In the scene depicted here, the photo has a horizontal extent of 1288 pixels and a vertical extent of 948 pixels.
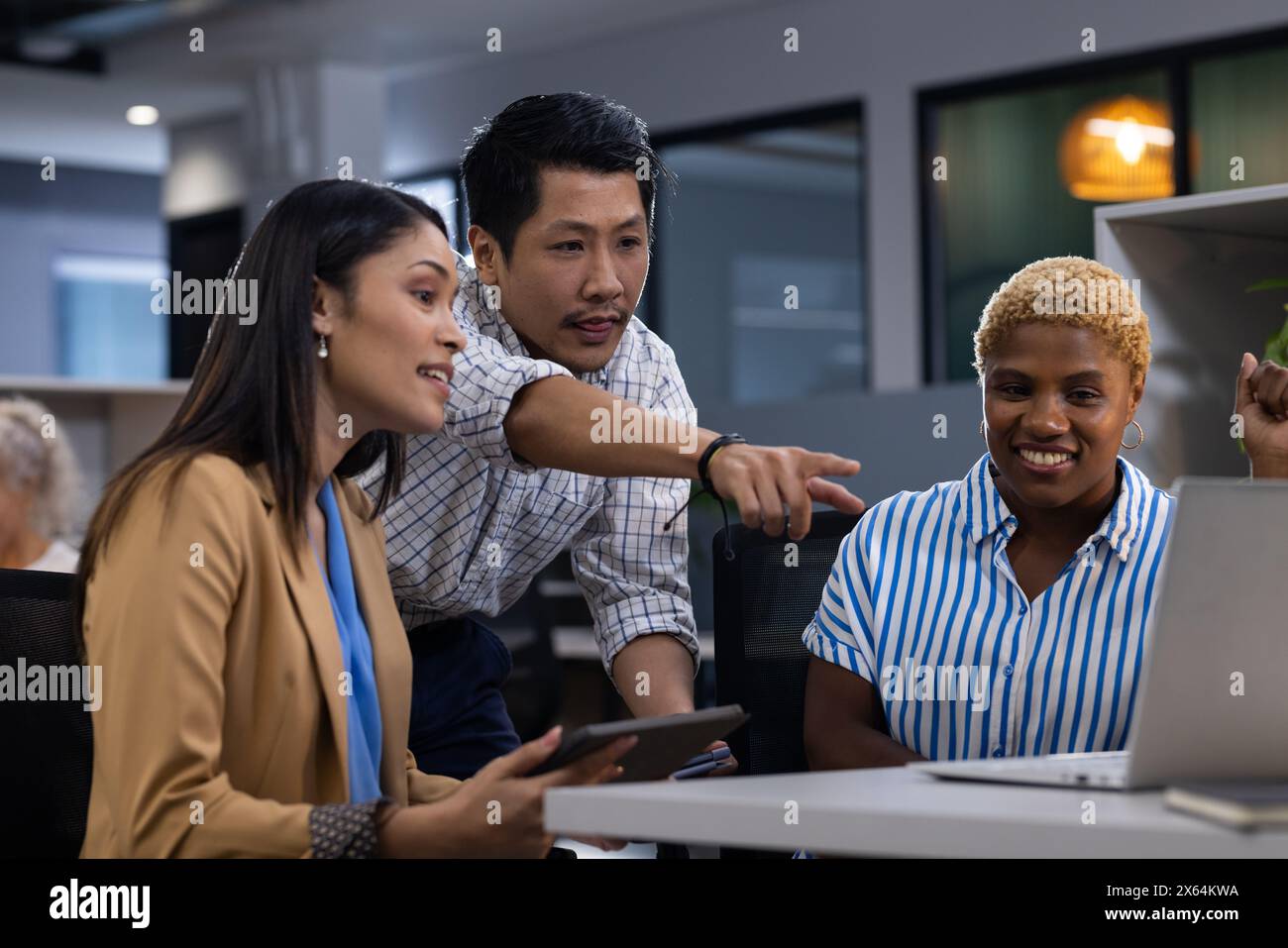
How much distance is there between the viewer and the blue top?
1.53 meters

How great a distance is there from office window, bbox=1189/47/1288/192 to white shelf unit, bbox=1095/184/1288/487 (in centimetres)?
267

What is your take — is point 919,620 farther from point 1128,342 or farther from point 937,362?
point 937,362

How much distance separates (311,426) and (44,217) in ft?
31.0

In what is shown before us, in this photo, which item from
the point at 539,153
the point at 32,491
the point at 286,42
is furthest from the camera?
the point at 286,42

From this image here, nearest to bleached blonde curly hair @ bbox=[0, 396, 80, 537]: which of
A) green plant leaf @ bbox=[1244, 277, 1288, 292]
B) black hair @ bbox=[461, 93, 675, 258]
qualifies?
black hair @ bbox=[461, 93, 675, 258]

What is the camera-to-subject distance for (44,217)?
10172 mm

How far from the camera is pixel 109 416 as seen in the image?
5230 millimetres

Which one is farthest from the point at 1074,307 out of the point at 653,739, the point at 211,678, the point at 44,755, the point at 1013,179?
the point at 1013,179

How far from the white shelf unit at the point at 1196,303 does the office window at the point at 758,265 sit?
3833 millimetres

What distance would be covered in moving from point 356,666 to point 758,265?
580 cm

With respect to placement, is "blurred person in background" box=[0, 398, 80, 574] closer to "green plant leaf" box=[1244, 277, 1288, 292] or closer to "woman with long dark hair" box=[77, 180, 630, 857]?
"woman with long dark hair" box=[77, 180, 630, 857]

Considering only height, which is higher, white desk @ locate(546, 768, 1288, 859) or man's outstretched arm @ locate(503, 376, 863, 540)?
man's outstretched arm @ locate(503, 376, 863, 540)

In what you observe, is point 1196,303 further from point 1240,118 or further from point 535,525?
point 1240,118

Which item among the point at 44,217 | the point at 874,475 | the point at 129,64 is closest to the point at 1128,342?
the point at 874,475
